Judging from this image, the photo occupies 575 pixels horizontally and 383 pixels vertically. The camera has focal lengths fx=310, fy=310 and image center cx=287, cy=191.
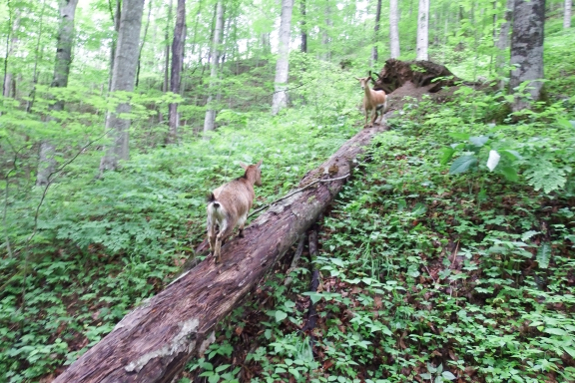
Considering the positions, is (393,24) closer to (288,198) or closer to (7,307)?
(288,198)

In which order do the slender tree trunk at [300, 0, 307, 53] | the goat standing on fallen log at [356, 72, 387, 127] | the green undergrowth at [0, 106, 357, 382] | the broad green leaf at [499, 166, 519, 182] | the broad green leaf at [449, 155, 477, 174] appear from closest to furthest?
1. the green undergrowth at [0, 106, 357, 382]
2. the broad green leaf at [499, 166, 519, 182]
3. the broad green leaf at [449, 155, 477, 174]
4. the goat standing on fallen log at [356, 72, 387, 127]
5. the slender tree trunk at [300, 0, 307, 53]

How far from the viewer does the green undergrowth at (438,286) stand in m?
2.91

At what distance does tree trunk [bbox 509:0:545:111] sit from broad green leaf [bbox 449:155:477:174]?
2.22 metres

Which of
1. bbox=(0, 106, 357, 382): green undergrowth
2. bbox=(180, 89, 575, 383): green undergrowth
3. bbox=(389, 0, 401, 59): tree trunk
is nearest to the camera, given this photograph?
bbox=(180, 89, 575, 383): green undergrowth

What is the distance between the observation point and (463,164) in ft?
14.1

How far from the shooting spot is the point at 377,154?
237 inches

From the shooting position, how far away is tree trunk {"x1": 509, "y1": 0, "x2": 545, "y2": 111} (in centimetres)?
545

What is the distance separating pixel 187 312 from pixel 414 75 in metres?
9.02

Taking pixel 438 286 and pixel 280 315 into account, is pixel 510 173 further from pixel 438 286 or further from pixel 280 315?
pixel 280 315

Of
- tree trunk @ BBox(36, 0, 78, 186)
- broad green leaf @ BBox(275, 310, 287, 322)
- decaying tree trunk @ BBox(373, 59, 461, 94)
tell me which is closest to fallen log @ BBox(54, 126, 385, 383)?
broad green leaf @ BBox(275, 310, 287, 322)

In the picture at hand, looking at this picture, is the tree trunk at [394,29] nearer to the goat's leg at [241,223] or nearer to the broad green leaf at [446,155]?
the broad green leaf at [446,155]

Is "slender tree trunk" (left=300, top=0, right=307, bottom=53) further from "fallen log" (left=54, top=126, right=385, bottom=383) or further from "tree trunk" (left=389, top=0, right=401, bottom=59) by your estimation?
"fallen log" (left=54, top=126, right=385, bottom=383)

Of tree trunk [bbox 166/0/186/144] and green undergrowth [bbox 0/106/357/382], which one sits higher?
tree trunk [bbox 166/0/186/144]

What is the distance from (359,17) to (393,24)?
1287 centimetres
